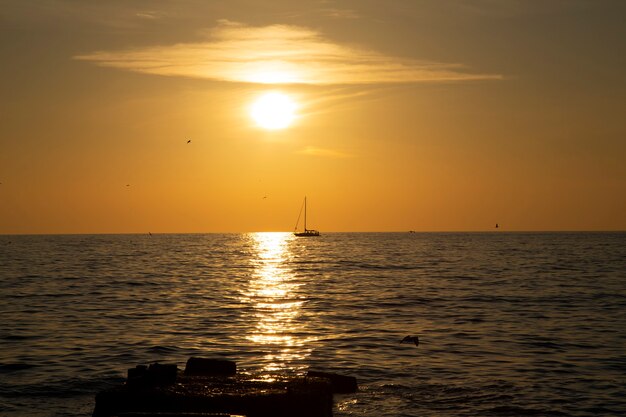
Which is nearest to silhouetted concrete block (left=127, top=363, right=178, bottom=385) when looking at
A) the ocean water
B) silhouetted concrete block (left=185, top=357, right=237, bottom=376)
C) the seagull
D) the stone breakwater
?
the stone breakwater

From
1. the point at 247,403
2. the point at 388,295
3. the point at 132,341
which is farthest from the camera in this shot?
the point at 388,295

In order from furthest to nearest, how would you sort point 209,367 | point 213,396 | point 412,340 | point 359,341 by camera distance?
point 359,341, point 412,340, point 209,367, point 213,396

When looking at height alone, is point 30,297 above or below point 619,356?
above

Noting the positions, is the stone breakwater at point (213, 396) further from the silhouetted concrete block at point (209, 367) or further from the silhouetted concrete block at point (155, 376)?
the silhouetted concrete block at point (209, 367)

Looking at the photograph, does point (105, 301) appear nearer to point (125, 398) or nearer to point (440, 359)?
point (440, 359)

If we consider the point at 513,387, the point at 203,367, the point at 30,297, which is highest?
the point at 30,297

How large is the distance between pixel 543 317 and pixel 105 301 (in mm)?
24720

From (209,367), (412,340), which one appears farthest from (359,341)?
(209,367)

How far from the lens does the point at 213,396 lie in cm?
1570

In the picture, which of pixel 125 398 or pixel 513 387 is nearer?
pixel 125 398

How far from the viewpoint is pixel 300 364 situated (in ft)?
77.9

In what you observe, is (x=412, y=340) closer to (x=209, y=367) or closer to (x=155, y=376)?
(x=209, y=367)

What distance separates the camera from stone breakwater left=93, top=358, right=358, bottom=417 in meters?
15.4

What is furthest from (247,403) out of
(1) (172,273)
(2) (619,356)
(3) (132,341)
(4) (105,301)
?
(1) (172,273)
